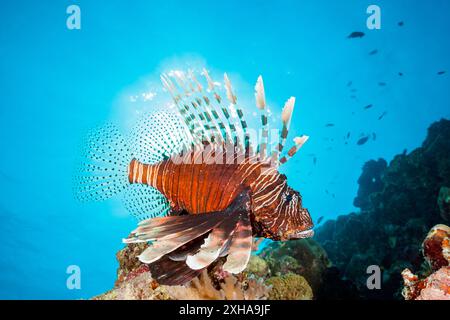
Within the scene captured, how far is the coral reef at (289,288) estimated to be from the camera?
4234 mm

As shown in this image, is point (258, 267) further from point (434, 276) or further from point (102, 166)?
point (434, 276)

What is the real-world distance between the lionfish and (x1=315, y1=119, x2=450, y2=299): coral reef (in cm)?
672

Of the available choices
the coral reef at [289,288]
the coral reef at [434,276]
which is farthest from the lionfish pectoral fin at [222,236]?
the coral reef at [289,288]

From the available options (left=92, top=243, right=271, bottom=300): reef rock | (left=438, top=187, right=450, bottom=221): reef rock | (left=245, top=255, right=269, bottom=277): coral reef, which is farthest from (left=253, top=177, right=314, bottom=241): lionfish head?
(left=438, top=187, right=450, bottom=221): reef rock

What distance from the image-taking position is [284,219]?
2.52 m

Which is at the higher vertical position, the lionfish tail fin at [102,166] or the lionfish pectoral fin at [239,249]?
the lionfish tail fin at [102,166]

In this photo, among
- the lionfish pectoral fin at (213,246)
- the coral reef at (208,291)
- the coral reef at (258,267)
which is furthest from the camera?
the coral reef at (258,267)

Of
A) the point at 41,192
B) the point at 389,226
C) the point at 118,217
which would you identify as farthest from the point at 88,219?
the point at 389,226

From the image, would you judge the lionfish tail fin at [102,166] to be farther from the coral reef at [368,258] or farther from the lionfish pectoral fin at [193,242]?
the lionfish pectoral fin at [193,242]

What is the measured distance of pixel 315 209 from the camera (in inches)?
2452

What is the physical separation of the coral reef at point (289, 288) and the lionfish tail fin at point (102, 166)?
2694mm

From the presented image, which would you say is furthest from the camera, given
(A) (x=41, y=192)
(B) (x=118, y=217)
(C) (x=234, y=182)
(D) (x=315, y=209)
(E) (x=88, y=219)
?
(D) (x=315, y=209)
